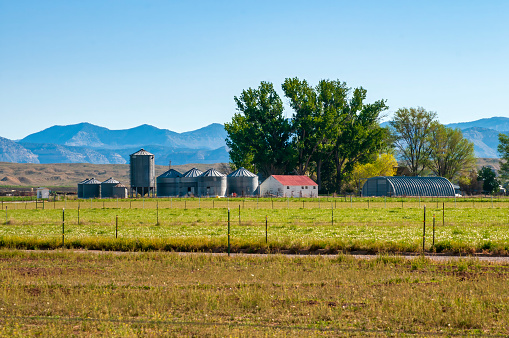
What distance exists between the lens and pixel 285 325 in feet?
48.5

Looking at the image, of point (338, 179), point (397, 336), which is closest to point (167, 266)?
point (397, 336)

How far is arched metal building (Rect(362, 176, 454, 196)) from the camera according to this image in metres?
118

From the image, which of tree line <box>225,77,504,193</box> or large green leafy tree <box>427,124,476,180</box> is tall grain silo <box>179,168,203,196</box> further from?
large green leafy tree <box>427,124,476,180</box>

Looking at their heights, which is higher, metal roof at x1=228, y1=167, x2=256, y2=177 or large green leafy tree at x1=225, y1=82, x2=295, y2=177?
large green leafy tree at x1=225, y1=82, x2=295, y2=177

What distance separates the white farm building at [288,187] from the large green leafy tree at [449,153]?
126ft

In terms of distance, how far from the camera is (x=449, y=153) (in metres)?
144

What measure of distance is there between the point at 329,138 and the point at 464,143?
41170 millimetres

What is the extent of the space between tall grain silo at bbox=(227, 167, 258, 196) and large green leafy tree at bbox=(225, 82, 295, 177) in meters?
4.91

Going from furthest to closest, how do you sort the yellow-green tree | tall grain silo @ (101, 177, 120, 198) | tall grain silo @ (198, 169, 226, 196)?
the yellow-green tree
tall grain silo @ (101, 177, 120, 198)
tall grain silo @ (198, 169, 226, 196)

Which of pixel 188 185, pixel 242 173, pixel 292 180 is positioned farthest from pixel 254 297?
pixel 188 185

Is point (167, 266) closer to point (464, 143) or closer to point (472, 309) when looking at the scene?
point (472, 309)

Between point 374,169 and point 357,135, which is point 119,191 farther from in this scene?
point 374,169

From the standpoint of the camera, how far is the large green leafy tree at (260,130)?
125 m

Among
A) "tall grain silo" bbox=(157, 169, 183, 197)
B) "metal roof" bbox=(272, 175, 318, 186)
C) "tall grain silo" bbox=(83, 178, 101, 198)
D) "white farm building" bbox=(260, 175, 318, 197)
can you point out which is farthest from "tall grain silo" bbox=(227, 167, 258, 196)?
"tall grain silo" bbox=(83, 178, 101, 198)
